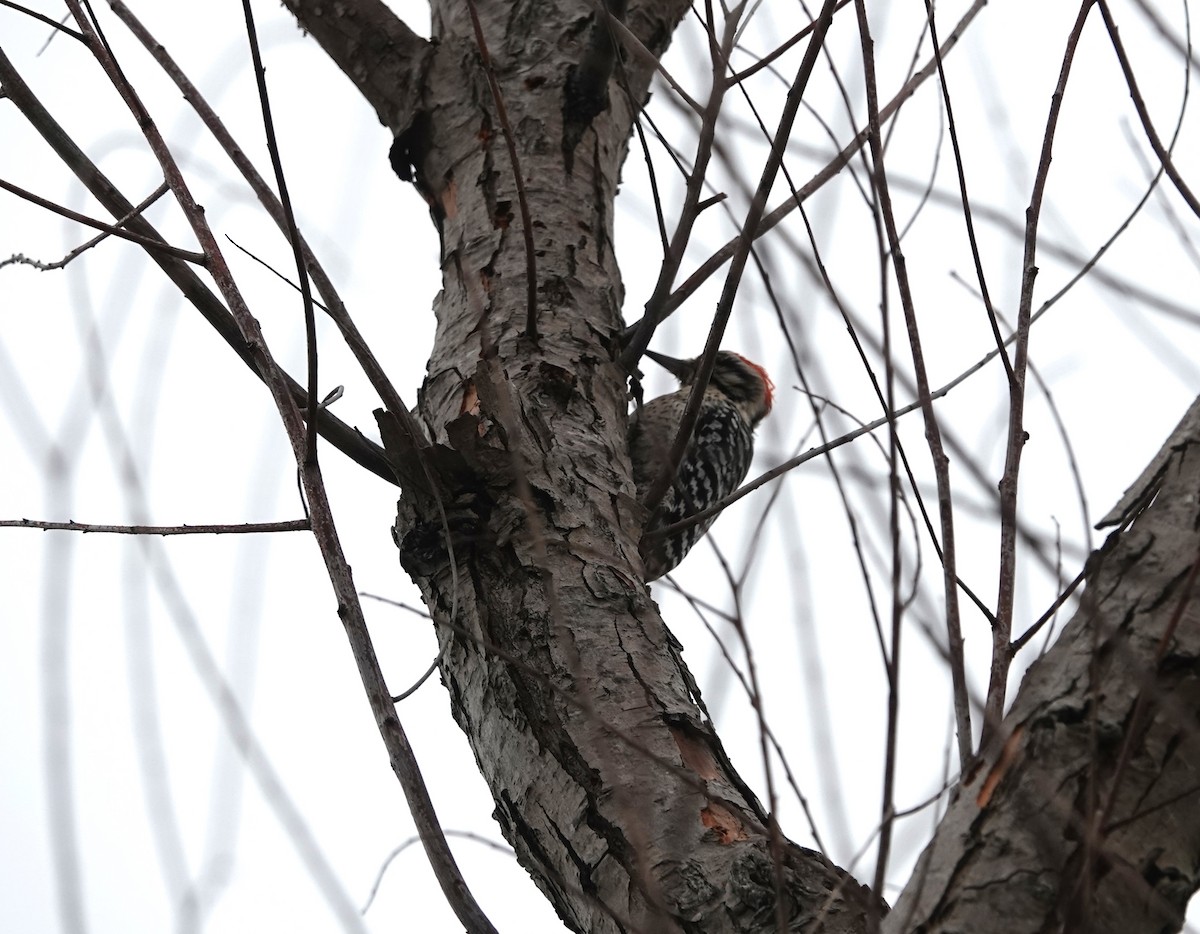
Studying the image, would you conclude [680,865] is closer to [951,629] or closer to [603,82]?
[951,629]

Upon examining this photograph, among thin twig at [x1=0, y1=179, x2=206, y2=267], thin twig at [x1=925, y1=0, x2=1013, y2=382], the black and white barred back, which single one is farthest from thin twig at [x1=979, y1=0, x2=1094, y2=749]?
the black and white barred back

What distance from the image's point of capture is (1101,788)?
1.28m

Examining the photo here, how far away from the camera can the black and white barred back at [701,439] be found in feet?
14.3

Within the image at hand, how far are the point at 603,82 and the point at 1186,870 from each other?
2289 millimetres

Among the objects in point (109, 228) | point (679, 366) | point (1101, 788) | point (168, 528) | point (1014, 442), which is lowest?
point (1101, 788)

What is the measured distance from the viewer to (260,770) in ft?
5.50

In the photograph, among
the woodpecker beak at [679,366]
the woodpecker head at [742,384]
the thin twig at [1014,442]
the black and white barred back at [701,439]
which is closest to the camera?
the thin twig at [1014,442]

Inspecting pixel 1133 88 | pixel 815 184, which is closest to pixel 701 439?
pixel 815 184

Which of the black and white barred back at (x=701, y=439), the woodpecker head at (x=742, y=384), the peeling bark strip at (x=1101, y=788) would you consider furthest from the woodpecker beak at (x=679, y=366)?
the peeling bark strip at (x=1101, y=788)

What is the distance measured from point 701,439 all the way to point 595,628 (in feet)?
9.40

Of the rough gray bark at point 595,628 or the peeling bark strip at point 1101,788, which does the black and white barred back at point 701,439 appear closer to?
the rough gray bark at point 595,628

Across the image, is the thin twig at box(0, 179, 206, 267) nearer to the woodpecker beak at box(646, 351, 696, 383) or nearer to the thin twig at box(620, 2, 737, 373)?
the thin twig at box(620, 2, 737, 373)

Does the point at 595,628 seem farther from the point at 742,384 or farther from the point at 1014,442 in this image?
the point at 742,384

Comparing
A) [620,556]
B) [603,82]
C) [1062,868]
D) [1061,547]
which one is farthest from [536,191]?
[1062,868]
